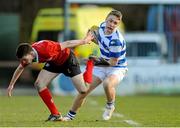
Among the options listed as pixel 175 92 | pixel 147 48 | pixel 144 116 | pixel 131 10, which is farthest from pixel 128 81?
pixel 131 10

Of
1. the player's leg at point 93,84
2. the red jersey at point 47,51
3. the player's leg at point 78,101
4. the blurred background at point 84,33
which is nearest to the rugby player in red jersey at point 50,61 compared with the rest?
the red jersey at point 47,51

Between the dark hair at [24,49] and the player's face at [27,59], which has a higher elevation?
the dark hair at [24,49]

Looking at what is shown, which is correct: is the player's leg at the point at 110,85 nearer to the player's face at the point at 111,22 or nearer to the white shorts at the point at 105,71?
the white shorts at the point at 105,71

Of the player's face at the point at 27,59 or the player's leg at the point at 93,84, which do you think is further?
the player's leg at the point at 93,84

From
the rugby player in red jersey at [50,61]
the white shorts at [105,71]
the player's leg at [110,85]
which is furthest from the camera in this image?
the white shorts at [105,71]

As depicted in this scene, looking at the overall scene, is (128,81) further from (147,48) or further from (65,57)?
(65,57)

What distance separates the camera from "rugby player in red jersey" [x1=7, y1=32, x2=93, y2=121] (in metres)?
12.5

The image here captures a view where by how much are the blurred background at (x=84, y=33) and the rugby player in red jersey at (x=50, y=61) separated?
13.3 metres

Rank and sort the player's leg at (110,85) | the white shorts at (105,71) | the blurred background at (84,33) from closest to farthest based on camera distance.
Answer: the player's leg at (110,85)
the white shorts at (105,71)
the blurred background at (84,33)

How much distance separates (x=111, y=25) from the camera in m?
13.4

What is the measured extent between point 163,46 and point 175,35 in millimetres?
771

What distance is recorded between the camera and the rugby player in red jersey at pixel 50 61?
1252 centimetres

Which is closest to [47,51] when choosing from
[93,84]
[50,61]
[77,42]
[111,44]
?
[50,61]

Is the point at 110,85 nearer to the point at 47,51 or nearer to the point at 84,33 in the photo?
the point at 47,51
